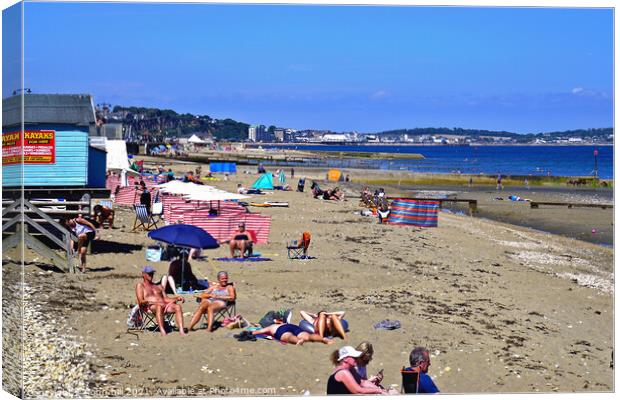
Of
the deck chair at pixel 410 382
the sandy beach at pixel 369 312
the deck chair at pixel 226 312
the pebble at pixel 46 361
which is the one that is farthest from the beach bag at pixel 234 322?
the deck chair at pixel 410 382

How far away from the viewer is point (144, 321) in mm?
10352

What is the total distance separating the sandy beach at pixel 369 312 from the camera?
879 centimetres

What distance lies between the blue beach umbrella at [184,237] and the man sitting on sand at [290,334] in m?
2.91

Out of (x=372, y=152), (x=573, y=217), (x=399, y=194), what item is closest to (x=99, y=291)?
(x=573, y=217)

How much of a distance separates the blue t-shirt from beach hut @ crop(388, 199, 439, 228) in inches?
677

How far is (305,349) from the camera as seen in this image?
9.77 meters

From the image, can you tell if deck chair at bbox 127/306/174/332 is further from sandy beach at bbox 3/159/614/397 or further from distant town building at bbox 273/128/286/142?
distant town building at bbox 273/128/286/142

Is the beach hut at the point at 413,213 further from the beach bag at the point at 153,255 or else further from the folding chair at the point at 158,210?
the beach bag at the point at 153,255

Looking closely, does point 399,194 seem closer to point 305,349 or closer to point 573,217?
point 573,217

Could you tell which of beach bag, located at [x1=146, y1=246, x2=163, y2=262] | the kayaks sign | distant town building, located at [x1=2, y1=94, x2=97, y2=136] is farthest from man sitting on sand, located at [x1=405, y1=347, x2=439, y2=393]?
beach bag, located at [x1=146, y1=246, x2=163, y2=262]

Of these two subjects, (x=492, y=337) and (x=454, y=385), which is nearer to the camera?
(x=454, y=385)

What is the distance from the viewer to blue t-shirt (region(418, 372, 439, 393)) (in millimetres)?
8008

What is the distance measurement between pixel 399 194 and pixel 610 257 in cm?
2371

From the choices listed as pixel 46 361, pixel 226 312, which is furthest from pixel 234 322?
pixel 46 361
